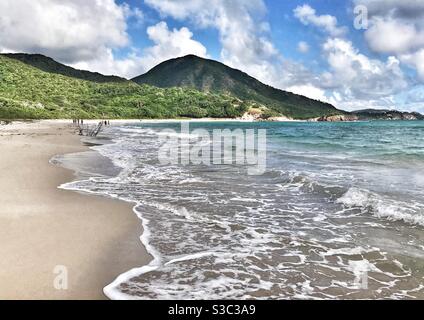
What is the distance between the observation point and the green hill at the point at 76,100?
10462 cm

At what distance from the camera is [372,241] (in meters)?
7.84

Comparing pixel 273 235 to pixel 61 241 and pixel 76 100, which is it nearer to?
pixel 61 241

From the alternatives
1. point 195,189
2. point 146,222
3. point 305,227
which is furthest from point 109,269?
point 195,189

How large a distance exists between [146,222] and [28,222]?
262 cm

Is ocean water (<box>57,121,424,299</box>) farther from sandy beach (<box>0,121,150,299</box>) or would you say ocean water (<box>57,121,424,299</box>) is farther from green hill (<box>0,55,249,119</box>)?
green hill (<box>0,55,249,119</box>)

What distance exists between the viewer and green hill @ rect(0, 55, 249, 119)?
105 meters

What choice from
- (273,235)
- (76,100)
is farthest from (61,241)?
(76,100)

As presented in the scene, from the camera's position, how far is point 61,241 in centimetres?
707

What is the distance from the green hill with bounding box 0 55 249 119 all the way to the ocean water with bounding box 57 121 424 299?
86740 millimetres

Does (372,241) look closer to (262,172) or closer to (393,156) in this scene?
(262,172)

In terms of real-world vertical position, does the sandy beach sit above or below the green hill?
below

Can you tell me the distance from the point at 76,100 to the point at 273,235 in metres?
149

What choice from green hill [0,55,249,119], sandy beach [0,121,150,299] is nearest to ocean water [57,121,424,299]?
sandy beach [0,121,150,299]
